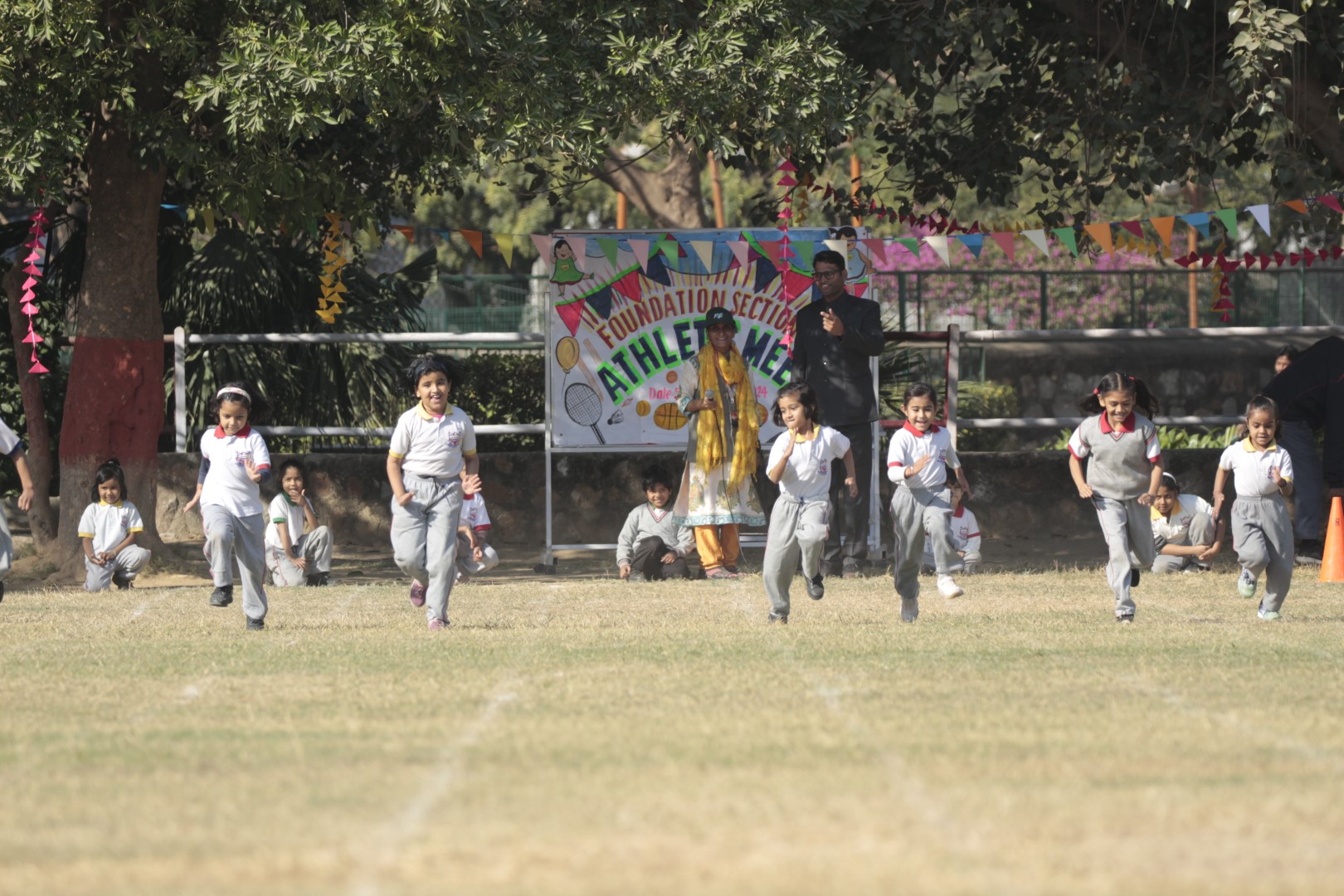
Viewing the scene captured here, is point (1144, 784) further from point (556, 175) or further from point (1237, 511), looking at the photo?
point (556, 175)

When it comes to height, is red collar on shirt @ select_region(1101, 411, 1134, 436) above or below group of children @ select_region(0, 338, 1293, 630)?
above

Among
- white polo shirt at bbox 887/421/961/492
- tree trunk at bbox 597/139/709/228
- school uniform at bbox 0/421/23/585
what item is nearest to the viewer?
school uniform at bbox 0/421/23/585

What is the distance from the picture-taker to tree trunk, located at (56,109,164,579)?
48.0 feet

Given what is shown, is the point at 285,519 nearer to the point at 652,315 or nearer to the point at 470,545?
the point at 470,545

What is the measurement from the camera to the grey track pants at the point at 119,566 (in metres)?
14.0

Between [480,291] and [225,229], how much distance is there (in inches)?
365

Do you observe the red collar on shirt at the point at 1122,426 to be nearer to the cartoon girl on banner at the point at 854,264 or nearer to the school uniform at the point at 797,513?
the school uniform at the point at 797,513

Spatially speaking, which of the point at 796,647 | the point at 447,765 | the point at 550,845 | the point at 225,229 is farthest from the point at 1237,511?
the point at 225,229

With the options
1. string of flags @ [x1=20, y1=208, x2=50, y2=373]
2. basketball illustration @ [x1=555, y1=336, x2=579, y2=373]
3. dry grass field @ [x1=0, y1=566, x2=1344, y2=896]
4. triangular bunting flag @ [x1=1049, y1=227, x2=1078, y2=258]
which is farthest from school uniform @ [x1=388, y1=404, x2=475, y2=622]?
triangular bunting flag @ [x1=1049, y1=227, x2=1078, y2=258]

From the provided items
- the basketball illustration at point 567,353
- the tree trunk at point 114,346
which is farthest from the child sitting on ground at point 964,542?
the tree trunk at point 114,346

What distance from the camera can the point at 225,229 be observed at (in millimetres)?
16969

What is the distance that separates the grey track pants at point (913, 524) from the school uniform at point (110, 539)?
6129 mm

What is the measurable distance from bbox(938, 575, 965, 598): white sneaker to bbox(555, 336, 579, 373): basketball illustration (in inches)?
183

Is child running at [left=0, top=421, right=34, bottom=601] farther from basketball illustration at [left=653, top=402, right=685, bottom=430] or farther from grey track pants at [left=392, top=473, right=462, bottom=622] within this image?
basketball illustration at [left=653, top=402, right=685, bottom=430]
